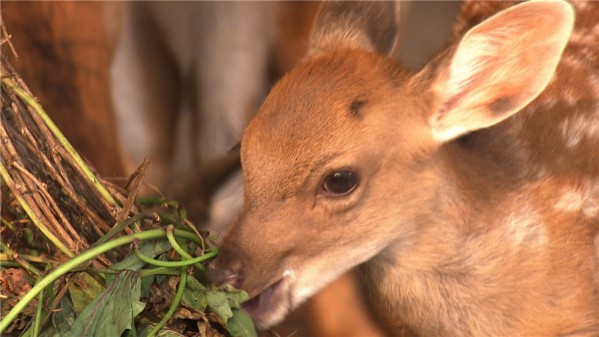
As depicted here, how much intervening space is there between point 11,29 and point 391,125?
1.29m

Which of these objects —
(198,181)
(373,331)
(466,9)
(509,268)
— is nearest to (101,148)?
(198,181)

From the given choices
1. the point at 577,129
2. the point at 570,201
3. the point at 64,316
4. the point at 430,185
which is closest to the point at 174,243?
the point at 64,316

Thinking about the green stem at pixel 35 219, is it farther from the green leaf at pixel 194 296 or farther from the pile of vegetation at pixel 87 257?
the green leaf at pixel 194 296

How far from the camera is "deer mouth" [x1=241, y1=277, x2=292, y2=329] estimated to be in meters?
1.87

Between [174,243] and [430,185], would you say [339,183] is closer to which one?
[430,185]

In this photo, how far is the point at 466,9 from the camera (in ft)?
8.80

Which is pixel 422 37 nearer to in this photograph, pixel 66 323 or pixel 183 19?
pixel 183 19

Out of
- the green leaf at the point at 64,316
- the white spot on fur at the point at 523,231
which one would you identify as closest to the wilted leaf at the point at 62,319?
the green leaf at the point at 64,316

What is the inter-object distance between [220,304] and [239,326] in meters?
0.07

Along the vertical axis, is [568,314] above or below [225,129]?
below

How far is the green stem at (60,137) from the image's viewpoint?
6.40 ft

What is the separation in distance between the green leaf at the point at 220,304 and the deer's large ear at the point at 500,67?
556 millimetres

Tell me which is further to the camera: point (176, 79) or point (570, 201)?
point (176, 79)

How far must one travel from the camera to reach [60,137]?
196 cm
